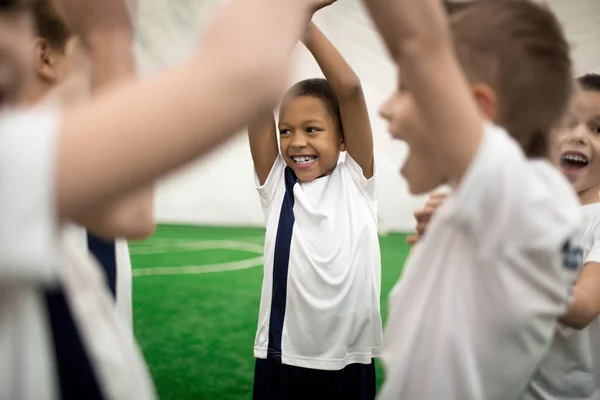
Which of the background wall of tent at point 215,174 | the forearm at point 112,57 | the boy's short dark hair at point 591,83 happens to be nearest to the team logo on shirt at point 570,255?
the forearm at point 112,57

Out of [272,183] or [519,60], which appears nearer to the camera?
[519,60]

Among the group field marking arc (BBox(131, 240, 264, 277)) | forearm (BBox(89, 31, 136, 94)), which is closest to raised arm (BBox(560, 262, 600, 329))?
forearm (BBox(89, 31, 136, 94))

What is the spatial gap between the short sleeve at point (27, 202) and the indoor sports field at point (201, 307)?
1.64m

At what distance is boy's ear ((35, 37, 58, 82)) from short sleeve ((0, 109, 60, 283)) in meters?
0.59

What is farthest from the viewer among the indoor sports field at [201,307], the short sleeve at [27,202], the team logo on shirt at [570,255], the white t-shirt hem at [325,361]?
the indoor sports field at [201,307]

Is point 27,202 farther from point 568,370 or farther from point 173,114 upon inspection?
point 568,370

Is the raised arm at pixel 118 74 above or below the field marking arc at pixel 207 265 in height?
above

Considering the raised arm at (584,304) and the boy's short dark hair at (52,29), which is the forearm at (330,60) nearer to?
the boy's short dark hair at (52,29)

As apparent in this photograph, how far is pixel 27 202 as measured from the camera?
0.29 meters

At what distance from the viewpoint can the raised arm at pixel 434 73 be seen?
44 centimetres

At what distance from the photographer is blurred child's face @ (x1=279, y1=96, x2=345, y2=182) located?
1341mm

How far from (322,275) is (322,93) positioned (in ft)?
1.62

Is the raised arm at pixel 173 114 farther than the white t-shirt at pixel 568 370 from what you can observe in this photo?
No

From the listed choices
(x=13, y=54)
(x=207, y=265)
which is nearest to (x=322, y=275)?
(x=13, y=54)
